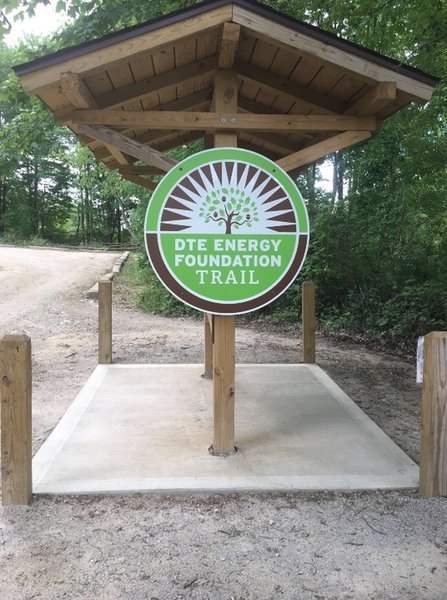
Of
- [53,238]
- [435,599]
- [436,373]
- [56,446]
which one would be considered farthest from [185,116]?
[53,238]

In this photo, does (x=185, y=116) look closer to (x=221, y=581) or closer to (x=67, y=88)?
(x=67, y=88)

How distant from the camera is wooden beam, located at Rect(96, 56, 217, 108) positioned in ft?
13.4

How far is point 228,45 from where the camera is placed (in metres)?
3.54

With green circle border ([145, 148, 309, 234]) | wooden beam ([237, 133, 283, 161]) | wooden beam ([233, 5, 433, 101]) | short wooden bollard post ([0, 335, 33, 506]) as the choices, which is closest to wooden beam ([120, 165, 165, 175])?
wooden beam ([237, 133, 283, 161])

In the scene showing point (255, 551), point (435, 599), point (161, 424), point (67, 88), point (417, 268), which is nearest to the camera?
point (435, 599)

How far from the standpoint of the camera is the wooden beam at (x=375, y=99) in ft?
11.6

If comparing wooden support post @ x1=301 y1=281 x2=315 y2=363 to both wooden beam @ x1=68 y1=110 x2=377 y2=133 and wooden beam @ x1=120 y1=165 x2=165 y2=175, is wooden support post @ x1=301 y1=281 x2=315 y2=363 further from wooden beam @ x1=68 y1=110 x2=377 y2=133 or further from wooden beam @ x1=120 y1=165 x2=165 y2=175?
wooden beam @ x1=68 y1=110 x2=377 y2=133

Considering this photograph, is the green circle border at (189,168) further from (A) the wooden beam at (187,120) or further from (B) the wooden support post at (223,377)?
(B) the wooden support post at (223,377)

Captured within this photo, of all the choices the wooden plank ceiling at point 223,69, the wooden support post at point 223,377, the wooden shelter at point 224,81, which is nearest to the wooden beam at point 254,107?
the wooden plank ceiling at point 223,69

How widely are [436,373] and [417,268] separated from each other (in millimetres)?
5935

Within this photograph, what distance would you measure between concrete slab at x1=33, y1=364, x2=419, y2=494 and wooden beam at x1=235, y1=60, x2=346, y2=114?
275 cm

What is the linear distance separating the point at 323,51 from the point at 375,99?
1.66 feet

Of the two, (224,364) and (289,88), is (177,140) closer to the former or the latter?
(289,88)

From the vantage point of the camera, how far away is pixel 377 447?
3.97 metres
